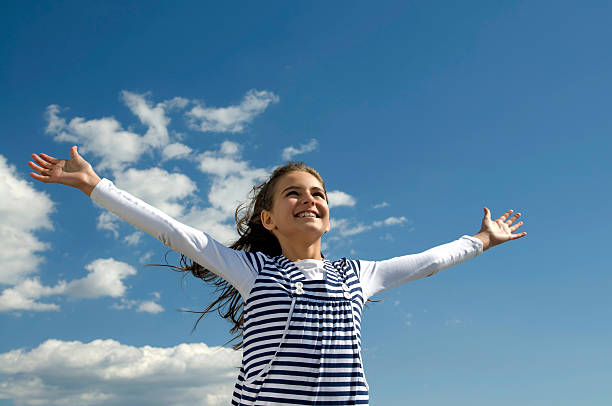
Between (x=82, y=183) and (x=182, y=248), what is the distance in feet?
3.08

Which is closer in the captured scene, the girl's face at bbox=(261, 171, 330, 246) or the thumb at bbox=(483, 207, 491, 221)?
the girl's face at bbox=(261, 171, 330, 246)

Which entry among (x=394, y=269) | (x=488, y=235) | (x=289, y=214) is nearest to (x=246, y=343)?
(x=289, y=214)

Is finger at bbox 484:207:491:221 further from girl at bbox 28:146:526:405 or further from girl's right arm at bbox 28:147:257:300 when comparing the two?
girl's right arm at bbox 28:147:257:300

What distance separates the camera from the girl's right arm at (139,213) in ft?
14.5

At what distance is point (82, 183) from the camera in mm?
4438

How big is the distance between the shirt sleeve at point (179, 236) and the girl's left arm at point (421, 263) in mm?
1095

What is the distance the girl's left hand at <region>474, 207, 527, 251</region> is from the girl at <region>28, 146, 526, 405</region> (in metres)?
1.31

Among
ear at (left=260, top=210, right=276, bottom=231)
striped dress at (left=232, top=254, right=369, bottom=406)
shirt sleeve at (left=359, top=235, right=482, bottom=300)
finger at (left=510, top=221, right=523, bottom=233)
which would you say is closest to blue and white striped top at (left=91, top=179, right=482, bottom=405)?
striped dress at (left=232, top=254, right=369, bottom=406)

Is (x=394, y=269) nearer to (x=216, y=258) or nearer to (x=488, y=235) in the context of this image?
(x=488, y=235)

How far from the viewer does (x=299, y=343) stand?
14.0 ft

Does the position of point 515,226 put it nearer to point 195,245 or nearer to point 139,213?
point 195,245

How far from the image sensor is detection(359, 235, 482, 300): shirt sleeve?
5.14 metres

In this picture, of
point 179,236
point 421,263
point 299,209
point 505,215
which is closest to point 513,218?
point 505,215

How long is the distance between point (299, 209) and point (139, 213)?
1416 mm
